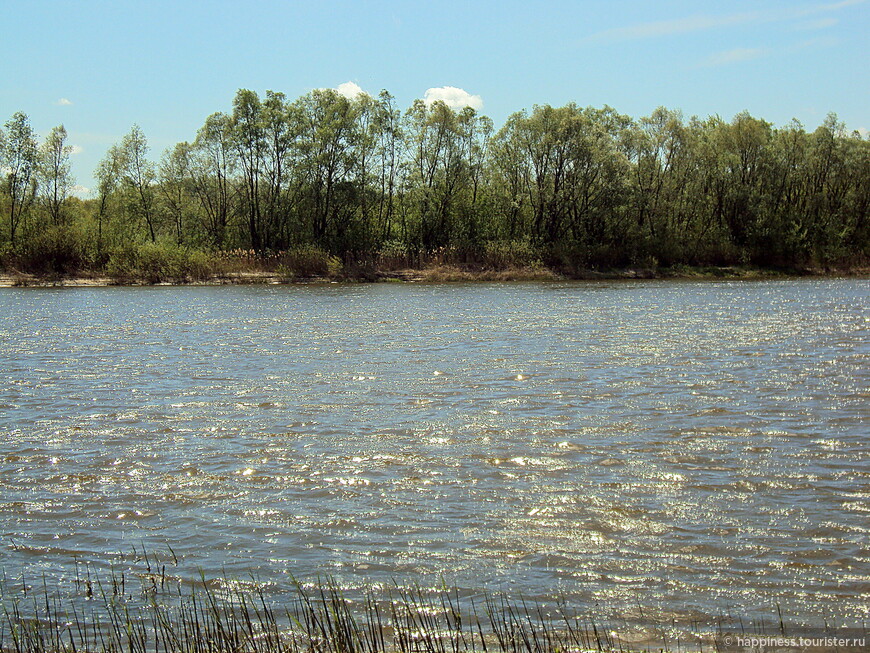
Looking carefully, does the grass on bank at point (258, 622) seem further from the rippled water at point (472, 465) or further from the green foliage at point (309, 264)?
the green foliage at point (309, 264)

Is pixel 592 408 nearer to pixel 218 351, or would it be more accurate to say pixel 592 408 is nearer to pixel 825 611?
pixel 825 611

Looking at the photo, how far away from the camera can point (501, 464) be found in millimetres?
9875

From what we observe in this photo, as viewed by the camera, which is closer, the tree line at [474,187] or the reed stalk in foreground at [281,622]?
the reed stalk in foreground at [281,622]

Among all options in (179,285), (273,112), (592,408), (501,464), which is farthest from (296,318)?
(273,112)

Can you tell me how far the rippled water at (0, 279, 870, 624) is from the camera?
22.1ft

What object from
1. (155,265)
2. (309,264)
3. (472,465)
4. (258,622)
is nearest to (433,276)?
(309,264)

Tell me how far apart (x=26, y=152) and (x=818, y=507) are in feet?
233

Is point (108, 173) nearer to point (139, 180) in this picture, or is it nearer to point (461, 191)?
point (139, 180)

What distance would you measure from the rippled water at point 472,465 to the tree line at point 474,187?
4838 centimetres

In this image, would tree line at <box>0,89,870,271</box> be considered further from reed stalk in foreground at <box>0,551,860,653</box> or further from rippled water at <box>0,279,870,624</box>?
reed stalk in foreground at <box>0,551,860,653</box>

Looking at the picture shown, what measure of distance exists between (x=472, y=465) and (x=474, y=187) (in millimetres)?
67453

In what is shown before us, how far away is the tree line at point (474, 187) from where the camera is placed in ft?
220

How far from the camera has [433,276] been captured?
64.0 meters

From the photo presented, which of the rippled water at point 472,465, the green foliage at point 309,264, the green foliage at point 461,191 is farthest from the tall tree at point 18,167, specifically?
the rippled water at point 472,465
